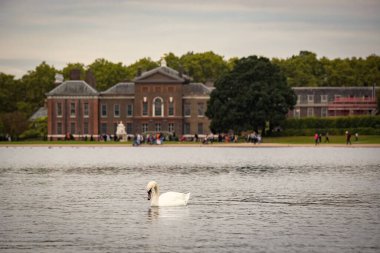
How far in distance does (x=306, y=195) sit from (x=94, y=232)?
41.3 feet

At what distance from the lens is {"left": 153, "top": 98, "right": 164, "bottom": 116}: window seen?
143m

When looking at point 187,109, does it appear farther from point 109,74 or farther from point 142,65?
point 142,65

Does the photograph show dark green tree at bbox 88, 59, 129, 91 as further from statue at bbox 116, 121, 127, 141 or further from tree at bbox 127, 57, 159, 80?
statue at bbox 116, 121, 127, 141

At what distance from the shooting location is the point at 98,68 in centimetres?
18538

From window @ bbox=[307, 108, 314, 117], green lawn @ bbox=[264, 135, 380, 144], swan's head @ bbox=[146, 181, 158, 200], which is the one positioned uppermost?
window @ bbox=[307, 108, 314, 117]

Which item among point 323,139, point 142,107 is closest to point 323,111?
point 142,107

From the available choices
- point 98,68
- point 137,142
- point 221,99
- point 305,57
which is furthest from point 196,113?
point 305,57

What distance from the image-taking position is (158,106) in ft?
470

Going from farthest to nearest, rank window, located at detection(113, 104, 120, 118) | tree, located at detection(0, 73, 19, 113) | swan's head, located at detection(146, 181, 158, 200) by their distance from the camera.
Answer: tree, located at detection(0, 73, 19, 113) → window, located at detection(113, 104, 120, 118) → swan's head, located at detection(146, 181, 158, 200)

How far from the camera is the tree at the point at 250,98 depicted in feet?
368

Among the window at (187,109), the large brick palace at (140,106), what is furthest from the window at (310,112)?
the window at (187,109)

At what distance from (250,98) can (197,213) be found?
82.4 m

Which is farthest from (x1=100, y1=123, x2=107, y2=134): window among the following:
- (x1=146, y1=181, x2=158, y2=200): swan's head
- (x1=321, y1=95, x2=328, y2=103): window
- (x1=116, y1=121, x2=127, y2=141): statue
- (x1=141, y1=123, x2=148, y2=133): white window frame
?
(x1=146, y1=181, x2=158, y2=200): swan's head

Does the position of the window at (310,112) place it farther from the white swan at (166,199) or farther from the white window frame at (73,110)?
the white swan at (166,199)
